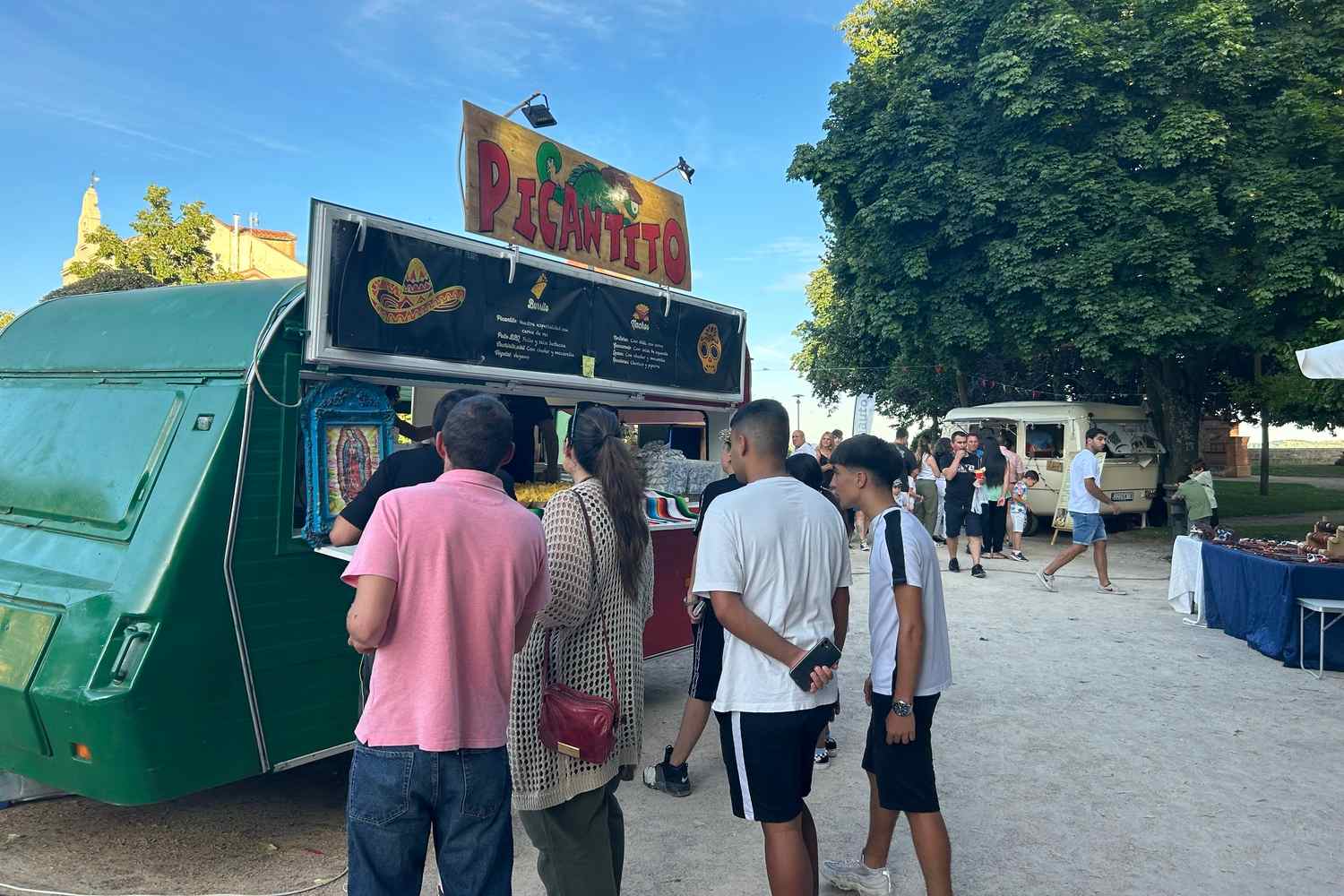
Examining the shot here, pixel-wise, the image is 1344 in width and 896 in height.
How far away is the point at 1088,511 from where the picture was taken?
1012 cm

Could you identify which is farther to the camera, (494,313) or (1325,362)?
(1325,362)

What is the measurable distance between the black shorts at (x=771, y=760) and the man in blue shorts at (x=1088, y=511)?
8.00 m

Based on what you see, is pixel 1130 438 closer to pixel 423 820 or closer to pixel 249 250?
pixel 423 820

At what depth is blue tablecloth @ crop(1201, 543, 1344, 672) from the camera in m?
7.05

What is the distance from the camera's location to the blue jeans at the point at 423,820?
7.45ft

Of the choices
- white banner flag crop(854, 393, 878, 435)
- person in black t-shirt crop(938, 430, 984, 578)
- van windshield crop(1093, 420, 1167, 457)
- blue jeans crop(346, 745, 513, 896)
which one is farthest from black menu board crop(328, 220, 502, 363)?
white banner flag crop(854, 393, 878, 435)

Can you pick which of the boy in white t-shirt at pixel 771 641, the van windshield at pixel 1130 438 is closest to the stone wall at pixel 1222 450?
the van windshield at pixel 1130 438

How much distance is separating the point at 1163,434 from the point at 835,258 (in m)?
7.71

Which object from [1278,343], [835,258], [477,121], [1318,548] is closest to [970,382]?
[835,258]

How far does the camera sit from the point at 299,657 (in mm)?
3809

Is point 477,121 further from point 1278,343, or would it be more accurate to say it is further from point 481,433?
point 1278,343

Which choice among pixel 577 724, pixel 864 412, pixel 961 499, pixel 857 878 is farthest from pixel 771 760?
pixel 864 412

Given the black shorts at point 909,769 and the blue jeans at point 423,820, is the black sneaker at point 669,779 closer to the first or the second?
the black shorts at point 909,769

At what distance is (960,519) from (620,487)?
1001cm
